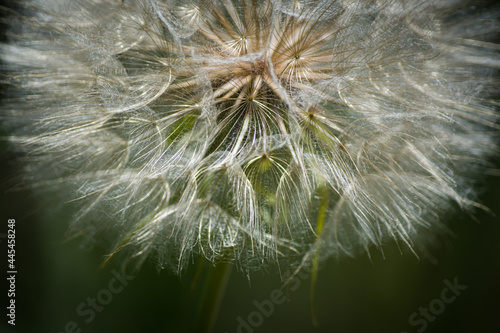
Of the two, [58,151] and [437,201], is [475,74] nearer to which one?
[437,201]

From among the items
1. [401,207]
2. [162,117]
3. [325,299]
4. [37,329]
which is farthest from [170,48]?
[325,299]

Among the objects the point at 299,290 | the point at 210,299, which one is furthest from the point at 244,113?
the point at 299,290

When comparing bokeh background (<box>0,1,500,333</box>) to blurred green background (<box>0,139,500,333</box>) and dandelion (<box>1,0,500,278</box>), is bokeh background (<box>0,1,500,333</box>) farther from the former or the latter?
dandelion (<box>1,0,500,278</box>)

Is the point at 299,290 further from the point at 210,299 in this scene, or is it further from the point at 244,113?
the point at 244,113

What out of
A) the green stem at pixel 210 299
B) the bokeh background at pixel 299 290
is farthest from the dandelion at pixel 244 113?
the bokeh background at pixel 299 290

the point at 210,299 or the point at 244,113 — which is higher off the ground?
the point at 244,113

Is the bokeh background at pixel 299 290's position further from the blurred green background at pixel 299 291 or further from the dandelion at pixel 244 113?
the dandelion at pixel 244 113

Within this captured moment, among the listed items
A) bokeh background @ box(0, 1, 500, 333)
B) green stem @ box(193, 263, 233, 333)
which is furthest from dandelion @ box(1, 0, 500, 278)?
bokeh background @ box(0, 1, 500, 333)
